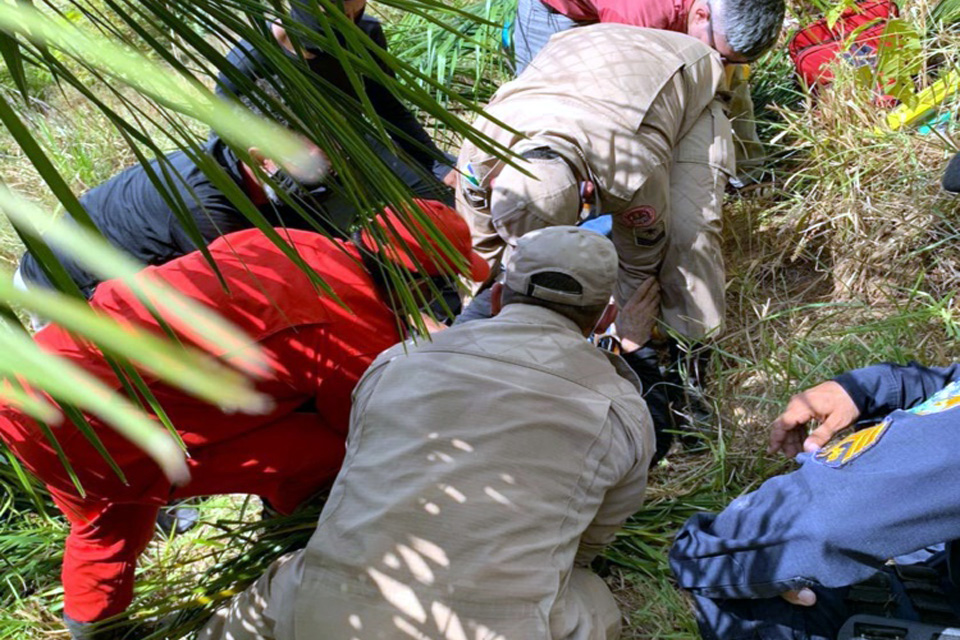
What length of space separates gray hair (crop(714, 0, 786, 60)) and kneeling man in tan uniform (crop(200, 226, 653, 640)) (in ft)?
3.54

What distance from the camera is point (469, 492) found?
1809mm

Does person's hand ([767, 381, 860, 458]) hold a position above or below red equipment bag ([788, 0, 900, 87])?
below

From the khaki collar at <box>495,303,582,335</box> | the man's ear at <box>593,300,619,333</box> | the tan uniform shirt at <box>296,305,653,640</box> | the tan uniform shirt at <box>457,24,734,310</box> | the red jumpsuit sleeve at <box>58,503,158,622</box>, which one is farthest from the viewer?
the tan uniform shirt at <box>457,24,734,310</box>

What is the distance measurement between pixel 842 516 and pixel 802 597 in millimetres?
324

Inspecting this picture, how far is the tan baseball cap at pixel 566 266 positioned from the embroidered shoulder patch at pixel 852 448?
0.63 m

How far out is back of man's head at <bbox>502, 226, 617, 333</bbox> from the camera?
2.13 m

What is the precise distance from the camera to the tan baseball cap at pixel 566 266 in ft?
7.00

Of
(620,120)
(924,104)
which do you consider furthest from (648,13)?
(924,104)

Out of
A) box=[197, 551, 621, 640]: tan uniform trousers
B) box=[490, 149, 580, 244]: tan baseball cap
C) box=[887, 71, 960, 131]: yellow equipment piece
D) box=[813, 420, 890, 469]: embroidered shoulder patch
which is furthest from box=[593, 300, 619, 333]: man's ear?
box=[887, 71, 960, 131]: yellow equipment piece

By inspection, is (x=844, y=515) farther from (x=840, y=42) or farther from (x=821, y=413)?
(x=840, y=42)

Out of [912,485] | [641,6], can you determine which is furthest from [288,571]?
[641,6]

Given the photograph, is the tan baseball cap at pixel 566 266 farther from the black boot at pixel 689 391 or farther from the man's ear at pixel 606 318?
the black boot at pixel 689 391

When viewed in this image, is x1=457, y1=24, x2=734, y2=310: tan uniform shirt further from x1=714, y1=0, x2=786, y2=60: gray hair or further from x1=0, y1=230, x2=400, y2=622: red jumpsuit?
x1=0, y1=230, x2=400, y2=622: red jumpsuit

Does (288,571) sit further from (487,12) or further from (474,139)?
(487,12)
